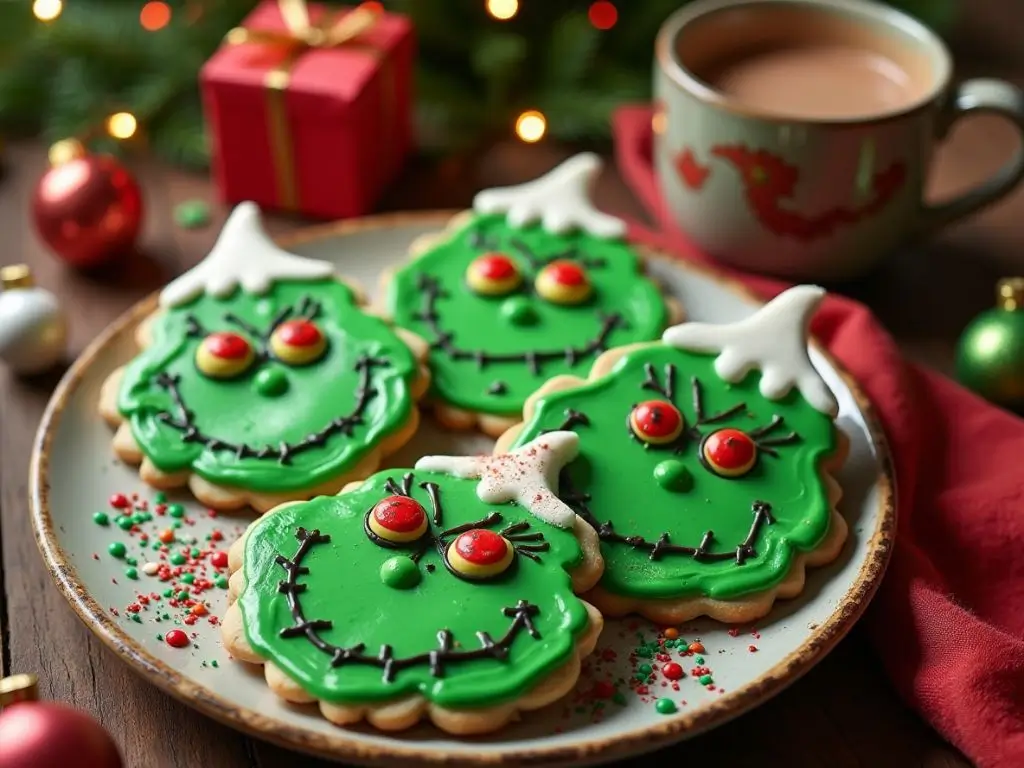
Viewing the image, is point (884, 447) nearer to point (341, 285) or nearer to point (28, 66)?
point (341, 285)

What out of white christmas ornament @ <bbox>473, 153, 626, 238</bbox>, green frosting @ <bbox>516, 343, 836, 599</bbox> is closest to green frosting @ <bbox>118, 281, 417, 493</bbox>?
green frosting @ <bbox>516, 343, 836, 599</bbox>

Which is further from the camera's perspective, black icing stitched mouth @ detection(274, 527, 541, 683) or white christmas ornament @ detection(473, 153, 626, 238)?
white christmas ornament @ detection(473, 153, 626, 238)

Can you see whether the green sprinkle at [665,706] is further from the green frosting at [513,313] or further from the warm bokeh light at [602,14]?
the warm bokeh light at [602,14]

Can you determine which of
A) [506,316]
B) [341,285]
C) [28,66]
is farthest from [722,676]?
[28,66]

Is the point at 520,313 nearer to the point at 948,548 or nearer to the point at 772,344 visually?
the point at 772,344

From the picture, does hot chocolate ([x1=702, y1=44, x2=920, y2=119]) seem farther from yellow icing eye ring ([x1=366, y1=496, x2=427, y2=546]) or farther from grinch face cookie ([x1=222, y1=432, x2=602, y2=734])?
yellow icing eye ring ([x1=366, y1=496, x2=427, y2=546])

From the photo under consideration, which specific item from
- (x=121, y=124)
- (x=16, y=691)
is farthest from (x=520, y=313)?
(x=121, y=124)

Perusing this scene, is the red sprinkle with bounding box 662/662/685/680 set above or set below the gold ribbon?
below

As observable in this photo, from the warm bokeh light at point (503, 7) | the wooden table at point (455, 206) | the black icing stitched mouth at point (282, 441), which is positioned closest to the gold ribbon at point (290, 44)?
the wooden table at point (455, 206)
